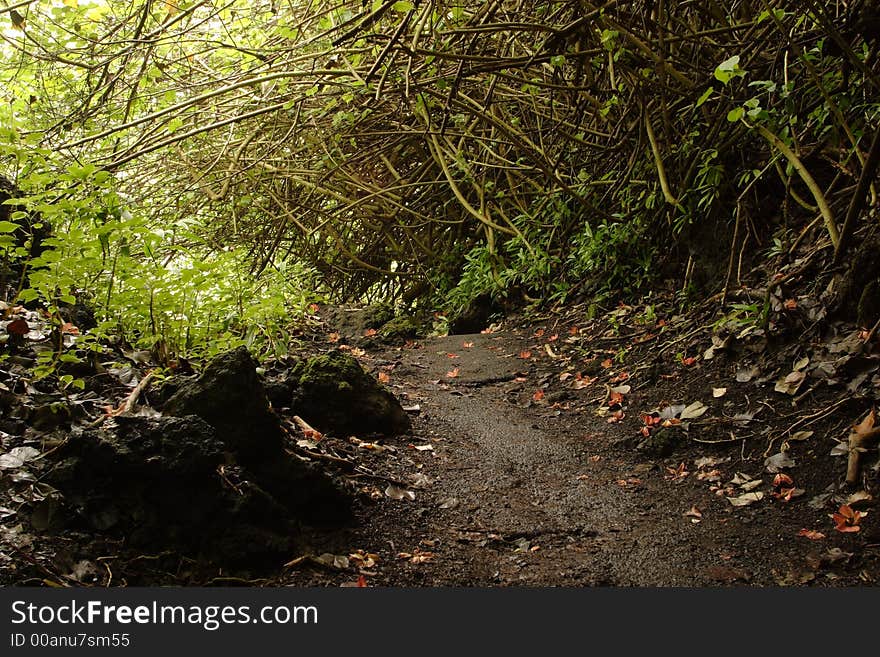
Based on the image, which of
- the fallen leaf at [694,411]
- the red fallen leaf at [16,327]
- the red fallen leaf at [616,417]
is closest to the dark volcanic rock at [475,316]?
the red fallen leaf at [616,417]

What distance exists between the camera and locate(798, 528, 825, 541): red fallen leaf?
2434 millimetres

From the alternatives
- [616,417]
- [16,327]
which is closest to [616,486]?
[616,417]

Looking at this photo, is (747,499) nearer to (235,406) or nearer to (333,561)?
(333,561)

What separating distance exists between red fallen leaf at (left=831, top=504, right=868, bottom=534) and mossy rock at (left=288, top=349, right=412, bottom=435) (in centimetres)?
206

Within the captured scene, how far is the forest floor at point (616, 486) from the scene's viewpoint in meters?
2.25

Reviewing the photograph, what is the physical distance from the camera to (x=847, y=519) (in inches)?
97.0

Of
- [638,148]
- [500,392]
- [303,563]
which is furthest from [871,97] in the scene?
[303,563]

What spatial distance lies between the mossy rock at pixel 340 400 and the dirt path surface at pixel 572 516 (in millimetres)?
178

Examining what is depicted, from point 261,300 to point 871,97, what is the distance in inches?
145

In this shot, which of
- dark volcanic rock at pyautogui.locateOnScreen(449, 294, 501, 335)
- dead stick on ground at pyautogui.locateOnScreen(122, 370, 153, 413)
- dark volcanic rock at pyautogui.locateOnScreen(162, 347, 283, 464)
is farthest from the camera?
dark volcanic rock at pyautogui.locateOnScreen(449, 294, 501, 335)

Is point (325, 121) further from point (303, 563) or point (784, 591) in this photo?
point (784, 591)

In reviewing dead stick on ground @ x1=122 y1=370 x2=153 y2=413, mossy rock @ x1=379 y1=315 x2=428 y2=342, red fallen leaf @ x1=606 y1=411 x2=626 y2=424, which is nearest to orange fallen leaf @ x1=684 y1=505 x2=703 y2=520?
red fallen leaf @ x1=606 y1=411 x2=626 y2=424

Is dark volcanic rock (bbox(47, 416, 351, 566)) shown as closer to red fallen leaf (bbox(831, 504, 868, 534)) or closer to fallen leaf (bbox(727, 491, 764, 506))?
fallen leaf (bbox(727, 491, 764, 506))

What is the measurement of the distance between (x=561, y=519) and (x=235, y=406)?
134 centimetres
